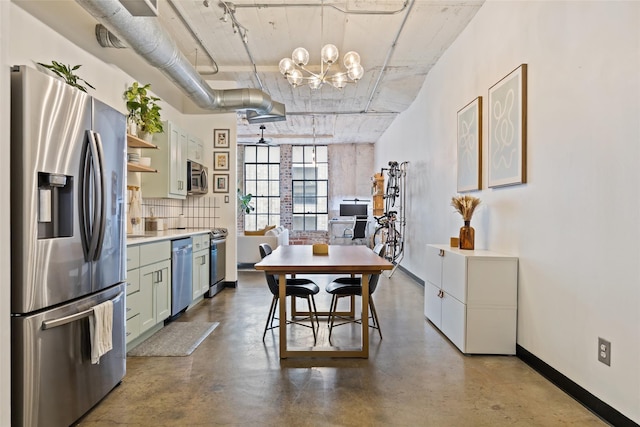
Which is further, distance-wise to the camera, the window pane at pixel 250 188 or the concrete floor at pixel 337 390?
the window pane at pixel 250 188

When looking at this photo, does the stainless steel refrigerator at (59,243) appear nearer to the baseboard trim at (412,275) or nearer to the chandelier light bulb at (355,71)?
the chandelier light bulb at (355,71)

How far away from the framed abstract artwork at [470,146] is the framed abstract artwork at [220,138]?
335 cm

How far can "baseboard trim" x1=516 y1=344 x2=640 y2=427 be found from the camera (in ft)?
6.57

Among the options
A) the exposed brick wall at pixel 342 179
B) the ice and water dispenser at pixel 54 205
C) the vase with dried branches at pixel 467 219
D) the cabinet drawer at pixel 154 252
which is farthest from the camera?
the exposed brick wall at pixel 342 179

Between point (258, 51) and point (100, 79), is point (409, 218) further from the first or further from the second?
point (100, 79)

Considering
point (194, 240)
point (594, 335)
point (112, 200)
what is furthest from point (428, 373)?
point (194, 240)

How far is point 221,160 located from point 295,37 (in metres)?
2.25

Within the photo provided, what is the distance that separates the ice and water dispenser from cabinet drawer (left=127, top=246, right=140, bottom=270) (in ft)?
3.53

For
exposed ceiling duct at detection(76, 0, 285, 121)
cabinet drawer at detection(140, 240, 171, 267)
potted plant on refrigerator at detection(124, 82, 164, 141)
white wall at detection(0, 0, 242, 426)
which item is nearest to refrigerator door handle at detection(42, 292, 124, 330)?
white wall at detection(0, 0, 242, 426)

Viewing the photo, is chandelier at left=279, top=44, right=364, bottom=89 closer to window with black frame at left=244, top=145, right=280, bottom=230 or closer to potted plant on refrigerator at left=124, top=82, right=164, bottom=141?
potted plant on refrigerator at left=124, top=82, right=164, bottom=141

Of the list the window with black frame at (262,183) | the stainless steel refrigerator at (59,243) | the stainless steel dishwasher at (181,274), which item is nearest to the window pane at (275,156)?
the window with black frame at (262,183)

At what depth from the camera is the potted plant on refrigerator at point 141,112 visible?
3.85 meters

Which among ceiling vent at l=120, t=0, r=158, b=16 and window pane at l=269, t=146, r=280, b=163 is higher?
window pane at l=269, t=146, r=280, b=163

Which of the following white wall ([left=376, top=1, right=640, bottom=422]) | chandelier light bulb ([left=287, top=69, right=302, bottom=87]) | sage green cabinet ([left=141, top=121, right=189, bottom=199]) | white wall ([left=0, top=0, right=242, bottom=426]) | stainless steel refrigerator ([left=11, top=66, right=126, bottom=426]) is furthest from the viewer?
sage green cabinet ([left=141, top=121, right=189, bottom=199])
